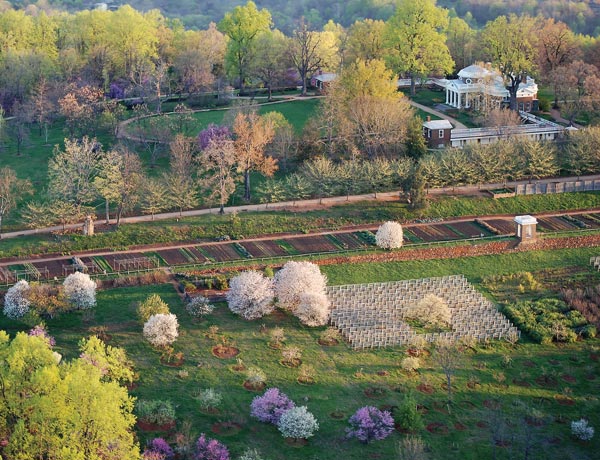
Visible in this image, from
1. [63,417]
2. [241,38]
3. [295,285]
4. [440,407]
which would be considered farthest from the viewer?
[241,38]

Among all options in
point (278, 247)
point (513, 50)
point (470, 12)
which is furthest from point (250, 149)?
point (470, 12)

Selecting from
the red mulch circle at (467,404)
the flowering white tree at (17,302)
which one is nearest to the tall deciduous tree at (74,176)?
the flowering white tree at (17,302)

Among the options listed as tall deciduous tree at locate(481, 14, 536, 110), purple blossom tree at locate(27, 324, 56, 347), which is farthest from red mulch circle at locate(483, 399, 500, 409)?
tall deciduous tree at locate(481, 14, 536, 110)

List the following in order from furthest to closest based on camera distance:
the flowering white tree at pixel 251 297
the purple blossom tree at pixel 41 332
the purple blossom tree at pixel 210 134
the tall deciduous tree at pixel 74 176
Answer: the purple blossom tree at pixel 210 134 < the tall deciduous tree at pixel 74 176 < the flowering white tree at pixel 251 297 < the purple blossom tree at pixel 41 332

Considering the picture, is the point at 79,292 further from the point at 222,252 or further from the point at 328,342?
the point at 328,342

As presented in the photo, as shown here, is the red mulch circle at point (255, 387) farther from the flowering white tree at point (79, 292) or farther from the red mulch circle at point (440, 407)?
the flowering white tree at point (79, 292)

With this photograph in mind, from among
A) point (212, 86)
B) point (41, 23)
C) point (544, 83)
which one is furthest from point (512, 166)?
point (41, 23)

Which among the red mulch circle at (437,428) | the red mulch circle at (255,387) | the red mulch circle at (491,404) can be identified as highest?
the red mulch circle at (255,387)
